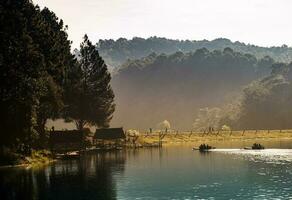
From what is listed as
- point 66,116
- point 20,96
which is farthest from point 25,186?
point 66,116

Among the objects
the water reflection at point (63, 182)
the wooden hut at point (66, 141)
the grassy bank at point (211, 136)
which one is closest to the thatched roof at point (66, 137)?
the wooden hut at point (66, 141)

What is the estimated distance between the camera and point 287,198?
53.5 m

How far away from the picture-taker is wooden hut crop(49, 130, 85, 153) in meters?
118

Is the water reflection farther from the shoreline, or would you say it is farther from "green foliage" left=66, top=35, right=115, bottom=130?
the shoreline

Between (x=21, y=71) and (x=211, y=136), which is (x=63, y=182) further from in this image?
(x=211, y=136)

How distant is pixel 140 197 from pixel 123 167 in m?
31.7

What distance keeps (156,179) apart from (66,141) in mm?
52582

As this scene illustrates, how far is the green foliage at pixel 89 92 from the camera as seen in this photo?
129625 mm

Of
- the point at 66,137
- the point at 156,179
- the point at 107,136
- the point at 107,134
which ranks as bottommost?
the point at 156,179

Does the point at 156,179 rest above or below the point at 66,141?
below

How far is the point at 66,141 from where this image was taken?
120 m

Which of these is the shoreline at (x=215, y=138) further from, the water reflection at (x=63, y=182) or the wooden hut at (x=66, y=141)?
the water reflection at (x=63, y=182)

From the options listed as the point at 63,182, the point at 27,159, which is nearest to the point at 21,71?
the point at 27,159

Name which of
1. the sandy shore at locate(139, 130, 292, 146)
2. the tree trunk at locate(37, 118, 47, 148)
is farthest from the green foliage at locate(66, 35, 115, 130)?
the sandy shore at locate(139, 130, 292, 146)
